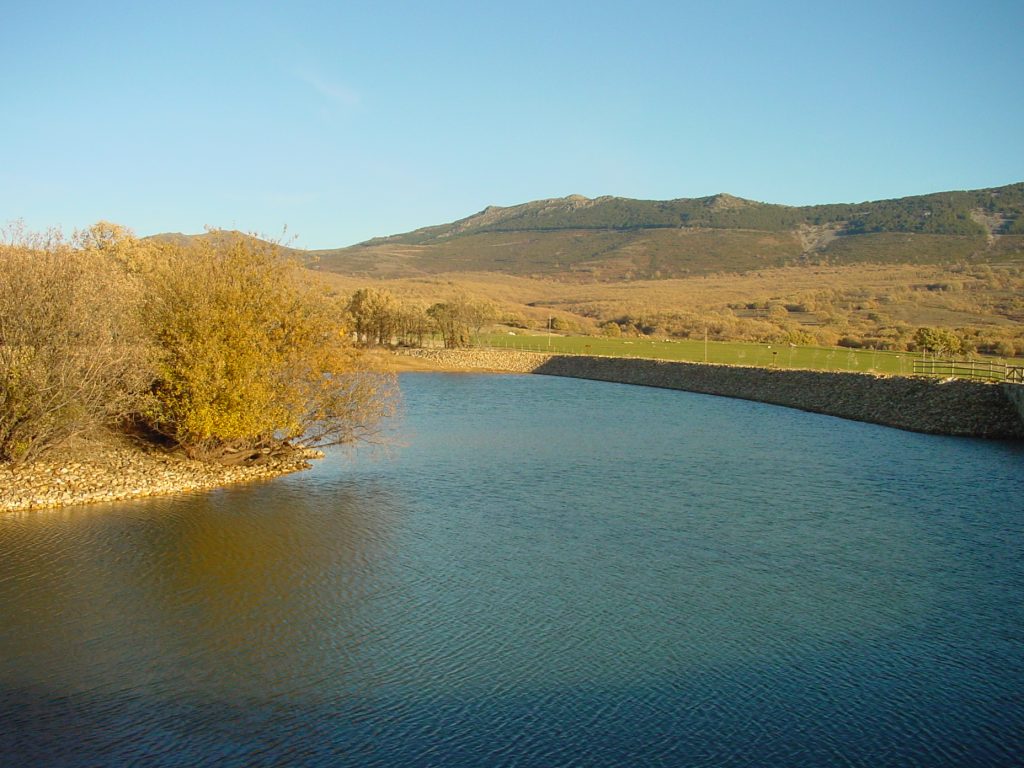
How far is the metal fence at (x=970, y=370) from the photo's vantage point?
34078 mm

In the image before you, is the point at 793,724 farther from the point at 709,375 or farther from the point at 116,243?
the point at 709,375

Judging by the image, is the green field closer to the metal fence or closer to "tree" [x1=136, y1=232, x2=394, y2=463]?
the metal fence

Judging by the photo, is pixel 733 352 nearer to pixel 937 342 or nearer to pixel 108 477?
pixel 937 342

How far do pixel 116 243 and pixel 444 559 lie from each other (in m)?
32.4

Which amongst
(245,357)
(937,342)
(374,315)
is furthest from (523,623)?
(374,315)

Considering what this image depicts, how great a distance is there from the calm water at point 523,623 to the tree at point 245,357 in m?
1.92

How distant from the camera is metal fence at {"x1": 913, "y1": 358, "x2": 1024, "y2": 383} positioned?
112 feet

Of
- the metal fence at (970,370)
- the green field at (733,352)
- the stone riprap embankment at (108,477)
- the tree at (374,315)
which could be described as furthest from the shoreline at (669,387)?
the tree at (374,315)

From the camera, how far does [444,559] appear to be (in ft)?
51.9

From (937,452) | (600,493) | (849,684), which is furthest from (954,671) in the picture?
(937,452)

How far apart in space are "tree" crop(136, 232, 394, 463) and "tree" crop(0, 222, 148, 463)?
135 cm

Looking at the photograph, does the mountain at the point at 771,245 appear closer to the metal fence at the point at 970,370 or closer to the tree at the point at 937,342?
the tree at the point at 937,342

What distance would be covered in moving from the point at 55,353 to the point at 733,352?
52.3 meters

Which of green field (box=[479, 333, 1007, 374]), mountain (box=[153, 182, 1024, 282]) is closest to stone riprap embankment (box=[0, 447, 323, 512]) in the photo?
green field (box=[479, 333, 1007, 374])
